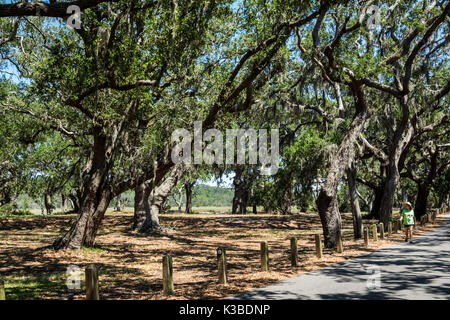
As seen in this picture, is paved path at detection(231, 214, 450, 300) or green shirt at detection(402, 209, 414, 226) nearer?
paved path at detection(231, 214, 450, 300)

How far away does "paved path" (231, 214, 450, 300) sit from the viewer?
7.27 meters

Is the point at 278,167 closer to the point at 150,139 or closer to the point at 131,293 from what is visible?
the point at 150,139

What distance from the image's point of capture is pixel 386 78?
20766 millimetres

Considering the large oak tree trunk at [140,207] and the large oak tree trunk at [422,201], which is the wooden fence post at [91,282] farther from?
the large oak tree trunk at [422,201]

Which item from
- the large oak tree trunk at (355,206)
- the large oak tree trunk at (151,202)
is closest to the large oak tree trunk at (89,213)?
the large oak tree trunk at (151,202)

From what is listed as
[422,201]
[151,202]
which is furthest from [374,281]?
[422,201]

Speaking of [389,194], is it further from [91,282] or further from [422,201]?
[91,282]

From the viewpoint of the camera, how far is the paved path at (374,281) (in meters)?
7.27

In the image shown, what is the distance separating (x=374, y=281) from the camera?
330 inches

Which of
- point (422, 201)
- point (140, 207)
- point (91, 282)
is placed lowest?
point (91, 282)

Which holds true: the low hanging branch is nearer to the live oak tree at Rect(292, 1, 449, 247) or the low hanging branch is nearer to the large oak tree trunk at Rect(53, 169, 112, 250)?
the large oak tree trunk at Rect(53, 169, 112, 250)

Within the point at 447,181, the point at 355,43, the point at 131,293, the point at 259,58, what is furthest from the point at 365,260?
the point at 447,181

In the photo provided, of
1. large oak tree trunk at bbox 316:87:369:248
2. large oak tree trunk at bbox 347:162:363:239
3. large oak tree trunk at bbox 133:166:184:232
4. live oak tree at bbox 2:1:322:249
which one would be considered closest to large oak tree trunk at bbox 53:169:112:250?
live oak tree at bbox 2:1:322:249

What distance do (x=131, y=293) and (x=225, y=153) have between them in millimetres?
20311
